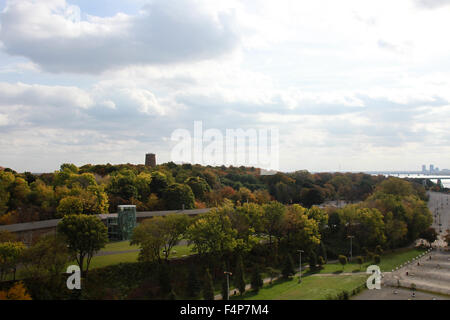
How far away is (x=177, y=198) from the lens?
5041 centimetres

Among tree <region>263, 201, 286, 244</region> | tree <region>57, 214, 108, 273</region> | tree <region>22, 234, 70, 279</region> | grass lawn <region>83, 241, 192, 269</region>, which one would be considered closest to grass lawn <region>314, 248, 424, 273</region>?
tree <region>263, 201, 286, 244</region>

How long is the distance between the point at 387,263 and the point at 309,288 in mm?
15448

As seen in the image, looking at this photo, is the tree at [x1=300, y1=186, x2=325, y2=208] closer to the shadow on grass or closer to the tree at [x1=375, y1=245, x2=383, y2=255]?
the tree at [x1=375, y1=245, x2=383, y2=255]

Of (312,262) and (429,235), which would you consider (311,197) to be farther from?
(312,262)

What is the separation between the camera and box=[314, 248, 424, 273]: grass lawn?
1552 inches

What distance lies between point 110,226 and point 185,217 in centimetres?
985

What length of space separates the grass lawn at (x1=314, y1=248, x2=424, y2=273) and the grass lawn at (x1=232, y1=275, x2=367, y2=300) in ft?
10.3

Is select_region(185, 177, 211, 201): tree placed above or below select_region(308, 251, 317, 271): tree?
above

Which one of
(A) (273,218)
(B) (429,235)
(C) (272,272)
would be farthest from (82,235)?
(B) (429,235)
